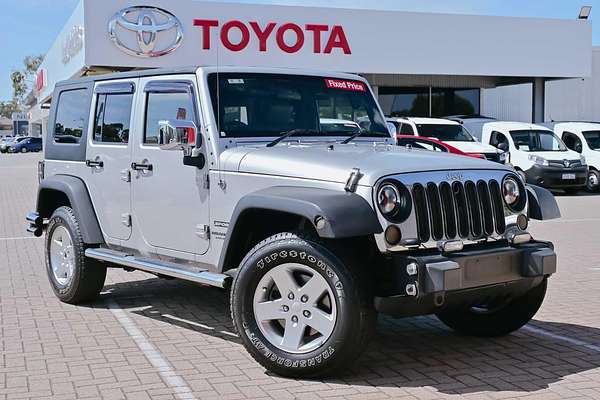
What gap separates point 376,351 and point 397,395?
102 cm

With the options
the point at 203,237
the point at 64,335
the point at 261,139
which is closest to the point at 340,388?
the point at 203,237

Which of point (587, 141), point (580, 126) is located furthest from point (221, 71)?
point (580, 126)

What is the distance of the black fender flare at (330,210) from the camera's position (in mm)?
4543

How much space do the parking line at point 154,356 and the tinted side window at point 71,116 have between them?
1.61 metres

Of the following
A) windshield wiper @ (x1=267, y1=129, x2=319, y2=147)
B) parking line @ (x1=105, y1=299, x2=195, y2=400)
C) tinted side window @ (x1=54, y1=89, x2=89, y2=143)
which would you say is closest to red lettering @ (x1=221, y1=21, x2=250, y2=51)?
tinted side window @ (x1=54, y1=89, x2=89, y2=143)

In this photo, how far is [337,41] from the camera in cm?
2472

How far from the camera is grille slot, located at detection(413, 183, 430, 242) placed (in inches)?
190

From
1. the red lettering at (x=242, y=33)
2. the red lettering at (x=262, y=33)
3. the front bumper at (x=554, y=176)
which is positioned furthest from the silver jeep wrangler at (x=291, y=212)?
the red lettering at (x=262, y=33)

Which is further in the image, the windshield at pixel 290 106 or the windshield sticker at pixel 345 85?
the windshield sticker at pixel 345 85

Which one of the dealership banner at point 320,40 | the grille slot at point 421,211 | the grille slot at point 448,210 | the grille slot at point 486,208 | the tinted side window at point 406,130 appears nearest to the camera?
the grille slot at point 421,211

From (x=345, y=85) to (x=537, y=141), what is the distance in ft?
51.2

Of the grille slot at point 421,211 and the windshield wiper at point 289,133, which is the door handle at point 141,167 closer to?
the windshield wiper at point 289,133

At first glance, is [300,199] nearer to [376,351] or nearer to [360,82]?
[376,351]

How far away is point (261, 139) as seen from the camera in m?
5.93
